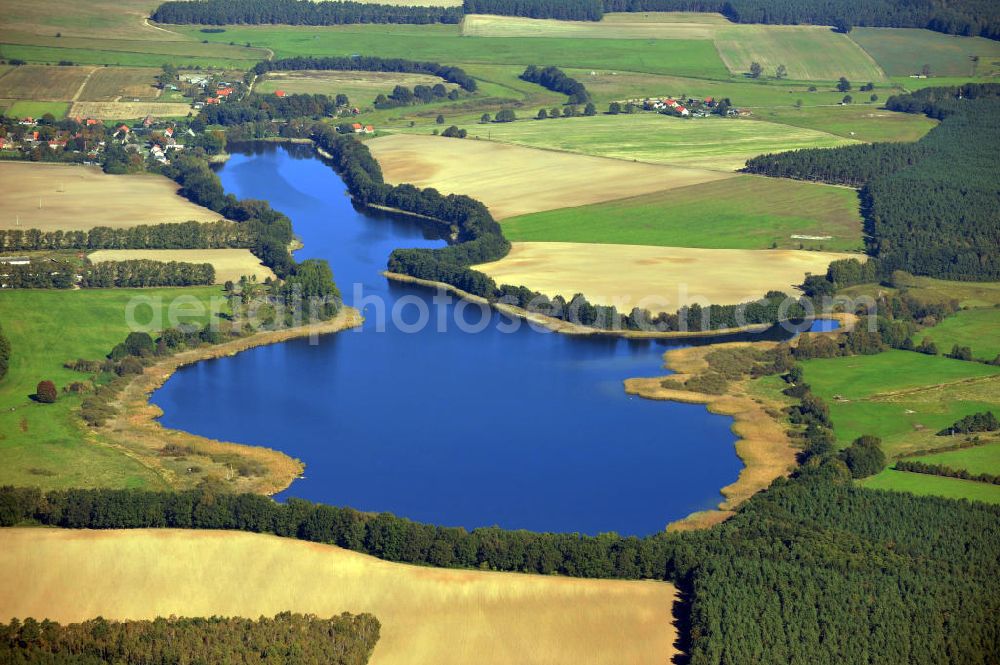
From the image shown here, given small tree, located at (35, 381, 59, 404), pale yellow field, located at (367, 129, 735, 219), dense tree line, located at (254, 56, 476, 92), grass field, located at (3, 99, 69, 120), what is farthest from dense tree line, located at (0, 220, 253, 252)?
dense tree line, located at (254, 56, 476, 92)

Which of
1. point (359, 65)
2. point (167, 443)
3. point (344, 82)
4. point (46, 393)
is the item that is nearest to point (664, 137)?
point (344, 82)

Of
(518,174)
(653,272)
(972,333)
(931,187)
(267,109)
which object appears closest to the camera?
(972,333)

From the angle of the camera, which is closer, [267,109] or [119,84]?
[267,109]

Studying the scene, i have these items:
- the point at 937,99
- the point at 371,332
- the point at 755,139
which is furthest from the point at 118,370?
the point at 937,99

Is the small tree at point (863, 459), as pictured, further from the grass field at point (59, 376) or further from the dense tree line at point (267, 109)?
the dense tree line at point (267, 109)

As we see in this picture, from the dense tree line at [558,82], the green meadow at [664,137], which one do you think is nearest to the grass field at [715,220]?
the green meadow at [664,137]

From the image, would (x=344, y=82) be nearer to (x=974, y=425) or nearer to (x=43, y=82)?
(x=43, y=82)

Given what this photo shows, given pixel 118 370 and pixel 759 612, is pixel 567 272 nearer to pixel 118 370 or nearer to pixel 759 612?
pixel 118 370
